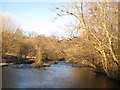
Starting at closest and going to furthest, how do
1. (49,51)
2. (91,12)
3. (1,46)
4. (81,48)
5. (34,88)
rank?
(34,88)
(91,12)
(81,48)
(1,46)
(49,51)

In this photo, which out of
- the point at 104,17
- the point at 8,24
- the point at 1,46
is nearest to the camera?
the point at 104,17

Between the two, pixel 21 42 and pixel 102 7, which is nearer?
pixel 102 7

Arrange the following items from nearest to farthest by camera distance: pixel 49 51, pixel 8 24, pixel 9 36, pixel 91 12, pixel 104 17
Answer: pixel 104 17, pixel 91 12, pixel 9 36, pixel 8 24, pixel 49 51

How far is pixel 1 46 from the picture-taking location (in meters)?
19.0

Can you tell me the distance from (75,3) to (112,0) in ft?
8.72

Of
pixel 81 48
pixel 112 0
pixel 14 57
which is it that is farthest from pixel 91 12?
pixel 14 57

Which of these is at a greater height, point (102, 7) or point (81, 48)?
point (102, 7)

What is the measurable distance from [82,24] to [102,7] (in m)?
A: 1.87

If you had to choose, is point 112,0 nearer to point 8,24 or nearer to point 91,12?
point 91,12

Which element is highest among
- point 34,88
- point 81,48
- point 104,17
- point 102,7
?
point 102,7

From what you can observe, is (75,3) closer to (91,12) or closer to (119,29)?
(91,12)

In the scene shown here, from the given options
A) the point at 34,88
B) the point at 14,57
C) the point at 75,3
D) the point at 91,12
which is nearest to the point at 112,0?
the point at 91,12

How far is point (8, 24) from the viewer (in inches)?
878

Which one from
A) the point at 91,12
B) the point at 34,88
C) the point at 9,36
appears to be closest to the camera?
the point at 34,88
